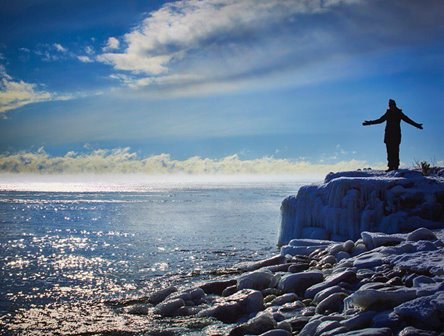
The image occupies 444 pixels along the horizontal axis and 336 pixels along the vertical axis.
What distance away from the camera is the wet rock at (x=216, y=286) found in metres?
13.1

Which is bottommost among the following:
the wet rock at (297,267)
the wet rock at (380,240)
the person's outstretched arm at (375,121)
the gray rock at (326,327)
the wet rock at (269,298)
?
the wet rock at (269,298)

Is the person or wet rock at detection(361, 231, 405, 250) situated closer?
wet rock at detection(361, 231, 405, 250)

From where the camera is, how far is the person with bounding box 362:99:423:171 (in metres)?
20.4

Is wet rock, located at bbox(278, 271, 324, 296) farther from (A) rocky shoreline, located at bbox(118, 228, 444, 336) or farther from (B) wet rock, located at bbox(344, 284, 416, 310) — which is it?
(B) wet rock, located at bbox(344, 284, 416, 310)

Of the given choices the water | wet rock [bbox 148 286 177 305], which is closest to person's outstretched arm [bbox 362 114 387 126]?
the water

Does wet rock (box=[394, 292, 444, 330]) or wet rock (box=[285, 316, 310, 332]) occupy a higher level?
wet rock (box=[394, 292, 444, 330])

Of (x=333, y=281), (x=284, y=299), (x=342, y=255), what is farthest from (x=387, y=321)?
(x=342, y=255)

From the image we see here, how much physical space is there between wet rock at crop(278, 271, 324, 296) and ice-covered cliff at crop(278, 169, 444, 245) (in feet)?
21.7

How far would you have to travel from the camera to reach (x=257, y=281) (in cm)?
1245

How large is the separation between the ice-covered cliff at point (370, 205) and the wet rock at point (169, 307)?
29.3ft

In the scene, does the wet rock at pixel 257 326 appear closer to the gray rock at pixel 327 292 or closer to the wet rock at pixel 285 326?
the wet rock at pixel 285 326

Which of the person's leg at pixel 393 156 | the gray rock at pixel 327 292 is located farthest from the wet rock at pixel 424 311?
the person's leg at pixel 393 156

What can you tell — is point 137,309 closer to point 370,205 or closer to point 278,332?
point 278,332

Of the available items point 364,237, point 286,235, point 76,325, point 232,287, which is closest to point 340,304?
point 232,287
